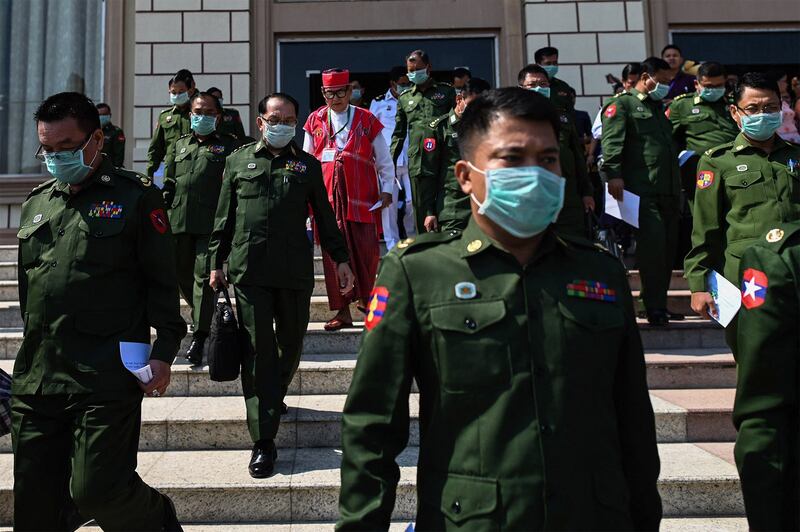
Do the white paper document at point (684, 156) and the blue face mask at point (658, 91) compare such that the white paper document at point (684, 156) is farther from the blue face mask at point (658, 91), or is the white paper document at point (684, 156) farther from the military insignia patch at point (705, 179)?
the military insignia patch at point (705, 179)

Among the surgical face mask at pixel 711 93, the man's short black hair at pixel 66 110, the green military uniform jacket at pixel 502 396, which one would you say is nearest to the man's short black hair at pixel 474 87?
the surgical face mask at pixel 711 93

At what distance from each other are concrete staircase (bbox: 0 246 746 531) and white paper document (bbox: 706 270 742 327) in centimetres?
107

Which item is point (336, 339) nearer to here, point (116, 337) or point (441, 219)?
point (441, 219)

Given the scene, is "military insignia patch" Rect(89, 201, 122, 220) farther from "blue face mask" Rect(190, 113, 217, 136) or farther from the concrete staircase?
"blue face mask" Rect(190, 113, 217, 136)

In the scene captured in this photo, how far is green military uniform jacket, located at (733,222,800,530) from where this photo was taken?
2.13 metres

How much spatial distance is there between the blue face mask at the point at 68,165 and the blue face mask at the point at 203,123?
130 inches

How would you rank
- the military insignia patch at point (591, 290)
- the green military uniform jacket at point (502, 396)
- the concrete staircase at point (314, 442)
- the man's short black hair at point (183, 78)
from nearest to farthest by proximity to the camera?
the green military uniform jacket at point (502, 396) → the military insignia patch at point (591, 290) → the concrete staircase at point (314, 442) → the man's short black hair at point (183, 78)

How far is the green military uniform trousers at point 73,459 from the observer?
115 inches

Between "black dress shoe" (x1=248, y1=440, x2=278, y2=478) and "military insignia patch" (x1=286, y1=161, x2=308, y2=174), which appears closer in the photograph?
"black dress shoe" (x1=248, y1=440, x2=278, y2=478)

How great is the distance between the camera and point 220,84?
10445 mm

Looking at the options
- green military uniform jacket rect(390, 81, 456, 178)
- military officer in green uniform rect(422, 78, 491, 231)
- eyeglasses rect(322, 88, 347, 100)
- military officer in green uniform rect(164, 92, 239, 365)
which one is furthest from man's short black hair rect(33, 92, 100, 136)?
green military uniform jacket rect(390, 81, 456, 178)

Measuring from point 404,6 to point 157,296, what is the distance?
8.54 meters

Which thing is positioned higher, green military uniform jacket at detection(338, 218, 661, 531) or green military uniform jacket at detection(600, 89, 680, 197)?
green military uniform jacket at detection(600, 89, 680, 197)

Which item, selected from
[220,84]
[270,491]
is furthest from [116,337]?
[220,84]
